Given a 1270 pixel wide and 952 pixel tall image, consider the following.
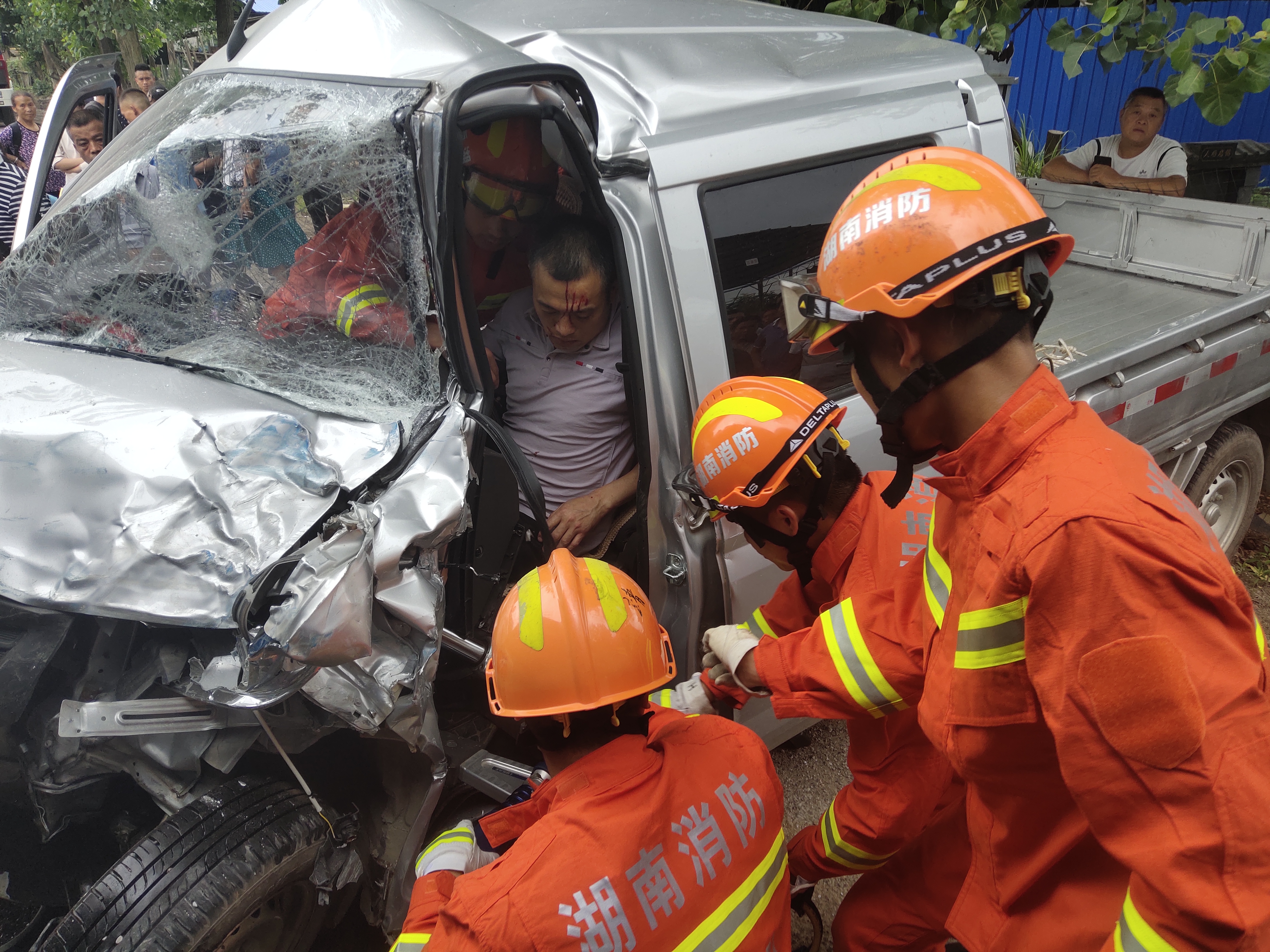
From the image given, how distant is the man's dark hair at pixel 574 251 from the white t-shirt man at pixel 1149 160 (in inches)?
167

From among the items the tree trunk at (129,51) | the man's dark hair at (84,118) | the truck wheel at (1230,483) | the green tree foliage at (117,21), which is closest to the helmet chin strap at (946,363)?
the truck wheel at (1230,483)

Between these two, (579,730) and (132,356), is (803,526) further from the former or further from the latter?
(132,356)

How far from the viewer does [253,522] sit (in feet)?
5.65

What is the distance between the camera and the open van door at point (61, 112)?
2.89 metres

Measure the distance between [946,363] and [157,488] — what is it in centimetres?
150

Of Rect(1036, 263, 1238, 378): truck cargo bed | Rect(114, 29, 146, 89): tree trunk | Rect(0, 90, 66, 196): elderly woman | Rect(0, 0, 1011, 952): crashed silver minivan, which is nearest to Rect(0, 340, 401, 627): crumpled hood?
Rect(0, 0, 1011, 952): crashed silver minivan

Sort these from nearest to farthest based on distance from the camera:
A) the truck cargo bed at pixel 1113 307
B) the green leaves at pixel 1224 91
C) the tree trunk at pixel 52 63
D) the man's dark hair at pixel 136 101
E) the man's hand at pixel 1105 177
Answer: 1. the truck cargo bed at pixel 1113 307
2. the green leaves at pixel 1224 91
3. the man's hand at pixel 1105 177
4. the man's dark hair at pixel 136 101
5. the tree trunk at pixel 52 63

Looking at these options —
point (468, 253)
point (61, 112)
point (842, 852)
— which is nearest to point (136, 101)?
point (61, 112)

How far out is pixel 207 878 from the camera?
177 centimetres

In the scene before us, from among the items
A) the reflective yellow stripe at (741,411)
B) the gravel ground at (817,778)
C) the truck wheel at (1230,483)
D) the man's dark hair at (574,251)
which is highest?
the man's dark hair at (574,251)

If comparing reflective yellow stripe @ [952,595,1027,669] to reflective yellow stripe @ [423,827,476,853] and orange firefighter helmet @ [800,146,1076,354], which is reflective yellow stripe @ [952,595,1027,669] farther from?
reflective yellow stripe @ [423,827,476,853]

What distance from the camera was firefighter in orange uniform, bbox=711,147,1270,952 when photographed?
986 mm

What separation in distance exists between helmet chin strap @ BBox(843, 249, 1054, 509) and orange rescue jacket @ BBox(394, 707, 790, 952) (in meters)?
0.65

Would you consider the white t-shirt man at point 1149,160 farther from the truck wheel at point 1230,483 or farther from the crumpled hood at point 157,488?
the crumpled hood at point 157,488
